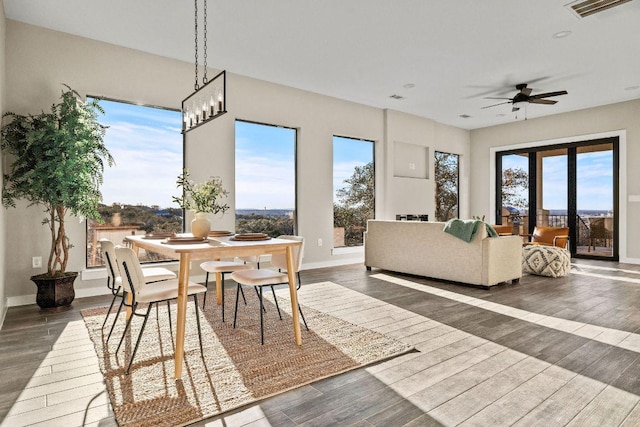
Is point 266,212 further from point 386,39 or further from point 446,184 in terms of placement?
point 446,184

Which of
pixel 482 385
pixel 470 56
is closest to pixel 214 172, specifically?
pixel 470 56

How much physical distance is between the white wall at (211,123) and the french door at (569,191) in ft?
6.33

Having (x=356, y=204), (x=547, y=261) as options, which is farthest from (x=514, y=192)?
(x=356, y=204)

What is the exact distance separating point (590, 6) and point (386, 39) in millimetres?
1965

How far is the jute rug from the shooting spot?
198cm

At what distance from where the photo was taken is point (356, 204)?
7352mm

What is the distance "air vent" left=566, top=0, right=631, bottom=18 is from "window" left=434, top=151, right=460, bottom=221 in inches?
200

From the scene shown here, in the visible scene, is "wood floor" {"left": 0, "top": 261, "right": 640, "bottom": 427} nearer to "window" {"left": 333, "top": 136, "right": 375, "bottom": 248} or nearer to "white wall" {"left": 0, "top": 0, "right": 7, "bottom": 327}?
"white wall" {"left": 0, "top": 0, "right": 7, "bottom": 327}

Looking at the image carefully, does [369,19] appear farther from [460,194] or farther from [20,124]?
[460,194]

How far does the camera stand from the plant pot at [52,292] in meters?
3.78

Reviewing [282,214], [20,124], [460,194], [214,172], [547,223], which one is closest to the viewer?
[20,124]

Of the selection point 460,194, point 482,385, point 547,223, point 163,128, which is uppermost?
point 163,128

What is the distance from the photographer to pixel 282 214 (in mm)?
6258

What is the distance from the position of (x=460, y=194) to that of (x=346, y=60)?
17.7 ft
